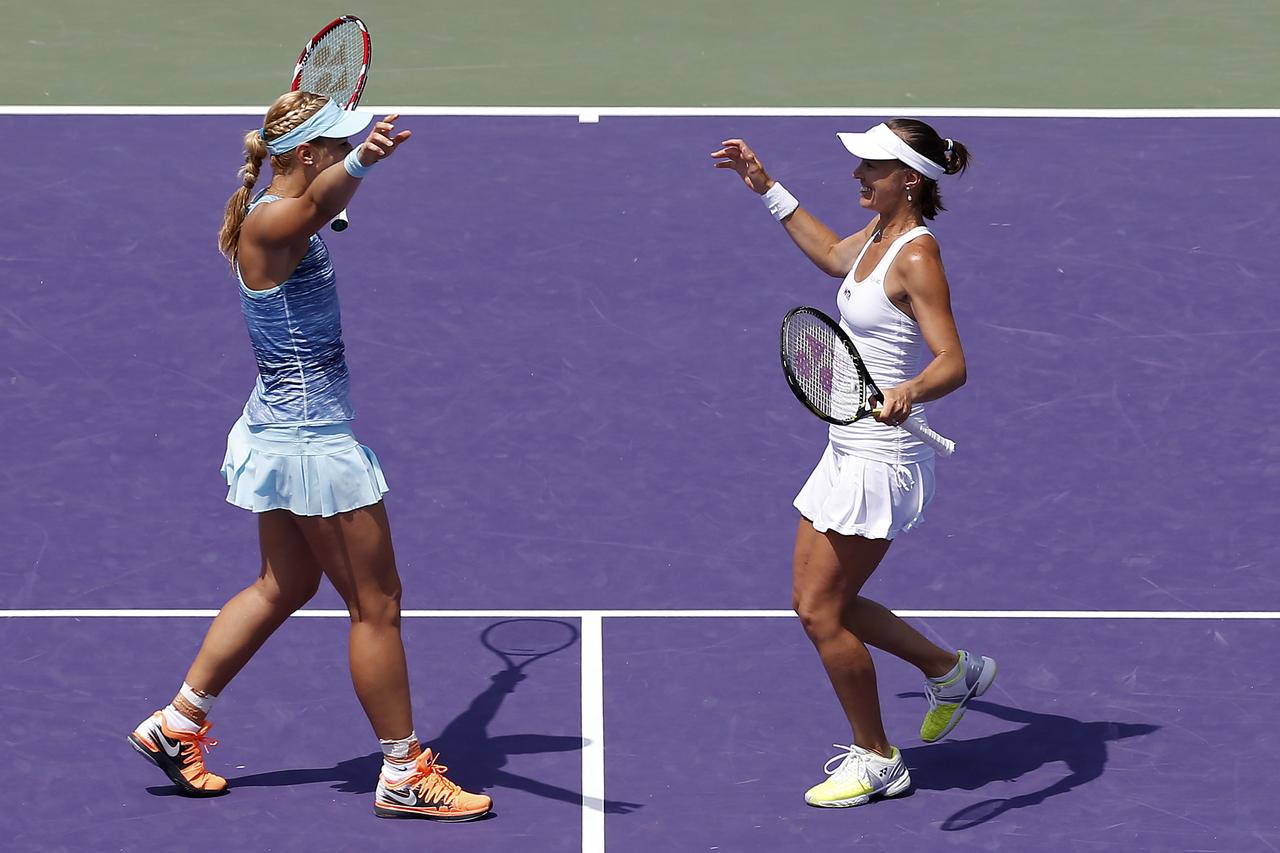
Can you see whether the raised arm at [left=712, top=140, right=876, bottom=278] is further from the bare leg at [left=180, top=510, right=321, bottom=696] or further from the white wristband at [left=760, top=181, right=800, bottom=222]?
the bare leg at [left=180, top=510, right=321, bottom=696]

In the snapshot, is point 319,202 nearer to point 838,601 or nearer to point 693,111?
point 838,601

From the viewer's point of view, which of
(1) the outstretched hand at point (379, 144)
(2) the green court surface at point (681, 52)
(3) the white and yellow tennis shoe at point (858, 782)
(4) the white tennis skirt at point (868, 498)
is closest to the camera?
(1) the outstretched hand at point (379, 144)

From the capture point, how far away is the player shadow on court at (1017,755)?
661 centimetres

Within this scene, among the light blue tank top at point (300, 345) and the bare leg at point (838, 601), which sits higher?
the light blue tank top at point (300, 345)

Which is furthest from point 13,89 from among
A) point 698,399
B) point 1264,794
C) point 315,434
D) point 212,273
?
point 1264,794

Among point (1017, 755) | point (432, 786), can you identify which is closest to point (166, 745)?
point (432, 786)

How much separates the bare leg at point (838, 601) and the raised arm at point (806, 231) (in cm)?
91

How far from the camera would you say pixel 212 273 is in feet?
33.5

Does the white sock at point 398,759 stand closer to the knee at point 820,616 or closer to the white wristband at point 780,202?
the knee at point 820,616

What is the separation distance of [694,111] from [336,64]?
17.7ft

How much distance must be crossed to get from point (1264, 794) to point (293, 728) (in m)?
3.09

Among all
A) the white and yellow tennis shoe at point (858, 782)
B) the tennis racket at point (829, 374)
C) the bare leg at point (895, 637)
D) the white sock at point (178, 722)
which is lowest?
the white and yellow tennis shoe at point (858, 782)

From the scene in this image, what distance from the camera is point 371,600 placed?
632cm

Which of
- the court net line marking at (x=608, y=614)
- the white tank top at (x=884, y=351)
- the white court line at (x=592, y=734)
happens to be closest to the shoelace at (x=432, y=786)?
the white court line at (x=592, y=734)
